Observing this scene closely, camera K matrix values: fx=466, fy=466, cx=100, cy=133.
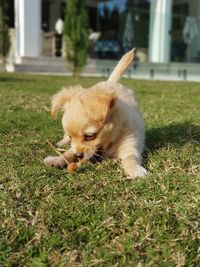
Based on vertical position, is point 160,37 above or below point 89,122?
above

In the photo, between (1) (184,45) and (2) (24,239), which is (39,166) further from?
(1) (184,45)

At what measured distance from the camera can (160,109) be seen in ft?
20.4

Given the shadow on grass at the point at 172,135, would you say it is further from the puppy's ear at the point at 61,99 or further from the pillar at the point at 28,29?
the pillar at the point at 28,29

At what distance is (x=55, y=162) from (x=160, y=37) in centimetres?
1414

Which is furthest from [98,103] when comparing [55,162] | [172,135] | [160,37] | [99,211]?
[160,37]

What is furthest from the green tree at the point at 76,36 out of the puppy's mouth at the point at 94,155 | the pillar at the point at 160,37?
the puppy's mouth at the point at 94,155

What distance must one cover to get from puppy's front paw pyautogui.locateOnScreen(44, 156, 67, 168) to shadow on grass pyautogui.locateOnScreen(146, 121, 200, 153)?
79 centimetres

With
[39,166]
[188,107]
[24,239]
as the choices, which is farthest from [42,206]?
[188,107]

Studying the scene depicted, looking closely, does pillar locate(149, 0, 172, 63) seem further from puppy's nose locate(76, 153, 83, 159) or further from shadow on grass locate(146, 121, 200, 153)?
puppy's nose locate(76, 153, 83, 159)

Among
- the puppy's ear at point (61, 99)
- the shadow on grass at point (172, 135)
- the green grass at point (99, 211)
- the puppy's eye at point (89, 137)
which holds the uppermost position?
the puppy's ear at point (61, 99)

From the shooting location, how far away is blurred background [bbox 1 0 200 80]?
16203 millimetres

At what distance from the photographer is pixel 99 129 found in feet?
10.2

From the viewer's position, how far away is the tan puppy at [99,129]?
10.0 ft

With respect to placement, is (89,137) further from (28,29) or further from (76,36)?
(28,29)
